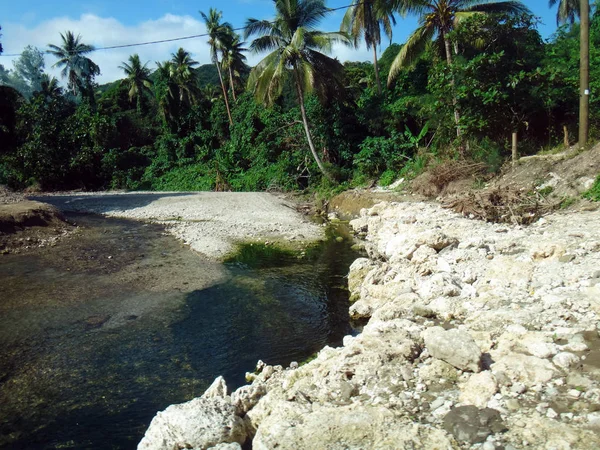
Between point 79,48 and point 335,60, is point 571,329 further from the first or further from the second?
point 79,48

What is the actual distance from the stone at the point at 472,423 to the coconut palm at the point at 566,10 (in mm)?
41143

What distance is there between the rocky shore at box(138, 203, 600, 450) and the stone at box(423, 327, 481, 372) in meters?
0.01

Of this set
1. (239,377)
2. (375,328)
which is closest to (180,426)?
(239,377)

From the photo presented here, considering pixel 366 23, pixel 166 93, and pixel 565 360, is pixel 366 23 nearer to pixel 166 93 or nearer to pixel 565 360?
pixel 166 93

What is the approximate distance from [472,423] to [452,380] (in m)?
0.83

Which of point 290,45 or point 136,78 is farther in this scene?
point 136,78

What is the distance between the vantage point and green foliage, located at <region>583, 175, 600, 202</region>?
1097 centimetres

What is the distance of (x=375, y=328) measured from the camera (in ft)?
20.2

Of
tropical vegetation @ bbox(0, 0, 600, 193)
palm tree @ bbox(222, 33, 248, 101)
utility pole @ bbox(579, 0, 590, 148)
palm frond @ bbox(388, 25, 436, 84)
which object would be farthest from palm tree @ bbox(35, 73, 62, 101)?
utility pole @ bbox(579, 0, 590, 148)

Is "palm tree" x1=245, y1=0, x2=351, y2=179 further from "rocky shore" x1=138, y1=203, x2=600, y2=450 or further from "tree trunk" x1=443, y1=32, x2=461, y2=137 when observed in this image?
"rocky shore" x1=138, y1=203, x2=600, y2=450

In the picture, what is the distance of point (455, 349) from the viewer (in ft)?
15.9

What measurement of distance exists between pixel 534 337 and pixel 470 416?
1.64m

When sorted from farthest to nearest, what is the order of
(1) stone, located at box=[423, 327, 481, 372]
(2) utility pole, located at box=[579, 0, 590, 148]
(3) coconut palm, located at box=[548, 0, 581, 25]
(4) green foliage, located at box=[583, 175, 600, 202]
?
(3) coconut palm, located at box=[548, 0, 581, 25] < (2) utility pole, located at box=[579, 0, 590, 148] < (4) green foliage, located at box=[583, 175, 600, 202] < (1) stone, located at box=[423, 327, 481, 372]

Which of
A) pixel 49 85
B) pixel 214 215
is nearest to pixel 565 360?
pixel 214 215
